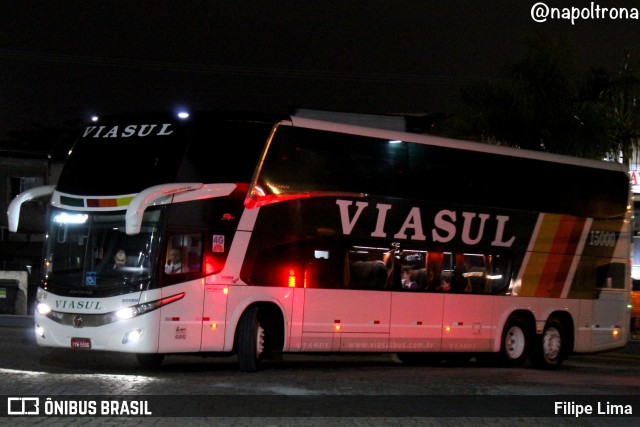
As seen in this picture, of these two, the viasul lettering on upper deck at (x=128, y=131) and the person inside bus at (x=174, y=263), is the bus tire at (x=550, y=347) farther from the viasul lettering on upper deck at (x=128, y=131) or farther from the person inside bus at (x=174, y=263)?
the viasul lettering on upper deck at (x=128, y=131)

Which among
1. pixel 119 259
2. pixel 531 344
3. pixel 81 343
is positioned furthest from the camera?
pixel 531 344

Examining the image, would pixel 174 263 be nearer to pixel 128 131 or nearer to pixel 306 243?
pixel 128 131

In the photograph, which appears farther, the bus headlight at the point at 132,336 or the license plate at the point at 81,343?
the license plate at the point at 81,343

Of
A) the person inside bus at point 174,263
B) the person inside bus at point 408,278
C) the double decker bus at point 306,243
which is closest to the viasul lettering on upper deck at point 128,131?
the double decker bus at point 306,243


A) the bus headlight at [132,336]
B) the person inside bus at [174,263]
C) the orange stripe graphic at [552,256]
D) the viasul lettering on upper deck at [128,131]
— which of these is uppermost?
the viasul lettering on upper deck at [128,131]

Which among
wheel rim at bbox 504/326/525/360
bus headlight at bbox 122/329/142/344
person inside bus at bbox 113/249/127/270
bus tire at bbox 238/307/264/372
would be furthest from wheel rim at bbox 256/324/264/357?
wheel rim at bbox 504/326/525/360

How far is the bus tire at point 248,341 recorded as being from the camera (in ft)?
53.1

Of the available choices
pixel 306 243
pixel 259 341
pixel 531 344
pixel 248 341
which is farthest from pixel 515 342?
pixel 248 341

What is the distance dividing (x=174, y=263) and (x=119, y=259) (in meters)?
0.86

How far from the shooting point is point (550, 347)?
21375 millimetres

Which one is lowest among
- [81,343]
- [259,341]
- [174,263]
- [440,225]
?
[81,343]

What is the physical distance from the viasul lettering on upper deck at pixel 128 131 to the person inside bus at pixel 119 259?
2.04 m

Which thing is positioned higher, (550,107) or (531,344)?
(550,107)

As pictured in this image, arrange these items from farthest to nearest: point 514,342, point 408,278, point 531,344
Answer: point 531,344 < point 514,342 < point 408,278
